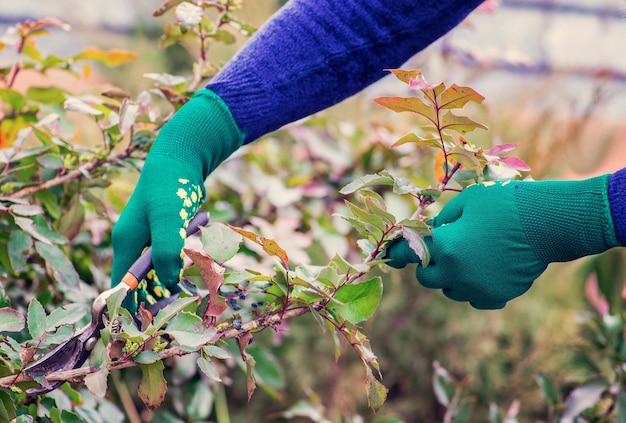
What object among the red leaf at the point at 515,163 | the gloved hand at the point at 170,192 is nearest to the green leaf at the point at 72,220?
the gloved hand at the point at 170,192

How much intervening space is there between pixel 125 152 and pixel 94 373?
1.45 ft

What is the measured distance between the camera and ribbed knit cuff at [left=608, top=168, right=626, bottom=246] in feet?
2.86

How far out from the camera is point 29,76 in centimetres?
384

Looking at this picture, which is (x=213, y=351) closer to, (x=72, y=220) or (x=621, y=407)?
(x=72, y=220)

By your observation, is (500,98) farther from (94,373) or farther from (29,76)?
(29,76)

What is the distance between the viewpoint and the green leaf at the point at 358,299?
2.70 ft

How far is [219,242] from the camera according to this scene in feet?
2.65

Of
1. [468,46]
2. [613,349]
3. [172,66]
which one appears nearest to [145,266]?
[613,349]

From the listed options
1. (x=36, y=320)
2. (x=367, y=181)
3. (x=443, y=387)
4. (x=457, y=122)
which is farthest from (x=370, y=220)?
(x=443, y=387)

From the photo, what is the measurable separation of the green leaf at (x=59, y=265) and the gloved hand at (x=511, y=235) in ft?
1.44

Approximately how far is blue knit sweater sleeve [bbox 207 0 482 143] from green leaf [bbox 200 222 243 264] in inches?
10.5

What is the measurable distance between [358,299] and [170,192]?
0.86 ft

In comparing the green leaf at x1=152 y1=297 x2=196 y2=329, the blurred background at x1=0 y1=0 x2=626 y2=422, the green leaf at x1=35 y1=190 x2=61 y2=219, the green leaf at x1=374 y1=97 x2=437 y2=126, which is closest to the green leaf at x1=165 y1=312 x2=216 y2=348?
the green leaf at x1=152 y1=297 x2=196 y2=329

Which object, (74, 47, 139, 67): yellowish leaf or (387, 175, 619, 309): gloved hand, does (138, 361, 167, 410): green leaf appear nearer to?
(387, 175, 619, 309): gloved hand
